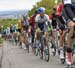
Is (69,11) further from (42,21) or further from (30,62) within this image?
(42,21)

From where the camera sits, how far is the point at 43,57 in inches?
636

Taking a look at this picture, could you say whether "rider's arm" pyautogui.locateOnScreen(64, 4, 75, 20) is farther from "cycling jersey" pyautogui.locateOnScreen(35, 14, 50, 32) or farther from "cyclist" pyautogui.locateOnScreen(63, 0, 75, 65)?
"cycling jersey" pyautogui.locateOnScreen(35, 14, 50, 32)

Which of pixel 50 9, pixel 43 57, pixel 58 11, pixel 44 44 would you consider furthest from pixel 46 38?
pixel 50 9

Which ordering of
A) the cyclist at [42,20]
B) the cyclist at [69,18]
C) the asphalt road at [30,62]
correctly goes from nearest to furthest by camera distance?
the cyclist at [69,18], the asphalt road at [30,62], the cyclist at [42,20]

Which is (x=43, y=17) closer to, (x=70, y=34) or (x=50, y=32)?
(x=50, y=32)

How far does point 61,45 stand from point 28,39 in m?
9.51

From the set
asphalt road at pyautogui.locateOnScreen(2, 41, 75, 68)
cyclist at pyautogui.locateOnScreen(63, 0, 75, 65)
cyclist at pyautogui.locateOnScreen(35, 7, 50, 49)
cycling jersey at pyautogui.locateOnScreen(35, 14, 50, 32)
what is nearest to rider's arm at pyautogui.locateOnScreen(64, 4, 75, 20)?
cyclist at pyautogui.locateOnScreen(63, 0, 75, 65)

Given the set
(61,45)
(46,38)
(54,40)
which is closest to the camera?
(61,45)

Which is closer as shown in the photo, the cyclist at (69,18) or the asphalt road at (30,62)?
the cyclist at (69,18)

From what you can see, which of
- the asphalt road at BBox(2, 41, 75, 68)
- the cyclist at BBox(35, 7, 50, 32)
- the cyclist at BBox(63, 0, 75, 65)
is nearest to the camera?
the cyclist at BBox(63, 0, 75, 65)

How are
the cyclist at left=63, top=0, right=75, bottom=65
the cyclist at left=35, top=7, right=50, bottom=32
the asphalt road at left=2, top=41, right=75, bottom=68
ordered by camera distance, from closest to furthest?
the cyclist at left=63, top=0, right=75, bottom=65
the asphalt road at left=2, top=41, right=75, bottom=68
the cyclist at left=35, top=7, right=50, bottom=32

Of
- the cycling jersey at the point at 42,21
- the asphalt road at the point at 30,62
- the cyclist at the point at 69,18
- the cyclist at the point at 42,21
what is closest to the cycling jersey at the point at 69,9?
the cyclist at the point at 69,18

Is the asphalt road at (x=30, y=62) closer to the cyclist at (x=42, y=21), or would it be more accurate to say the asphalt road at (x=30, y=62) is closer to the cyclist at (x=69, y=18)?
the cyclist at (x=42, y=21)

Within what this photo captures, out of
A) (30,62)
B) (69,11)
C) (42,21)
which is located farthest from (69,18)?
(42,21)
